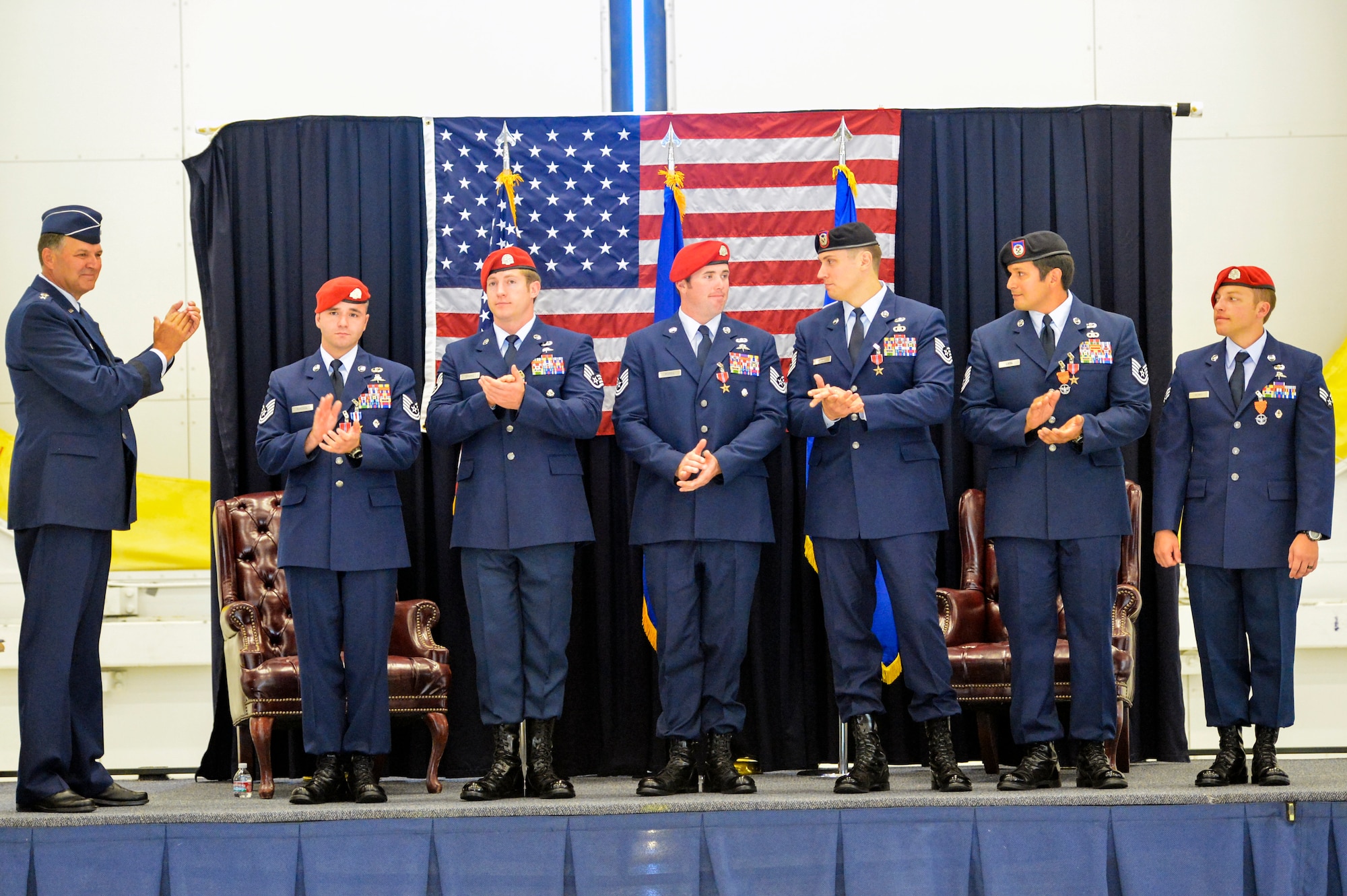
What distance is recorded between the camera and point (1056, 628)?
167 inches

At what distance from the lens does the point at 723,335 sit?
14.5 ft

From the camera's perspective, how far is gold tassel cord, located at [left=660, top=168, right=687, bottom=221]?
5.20 m

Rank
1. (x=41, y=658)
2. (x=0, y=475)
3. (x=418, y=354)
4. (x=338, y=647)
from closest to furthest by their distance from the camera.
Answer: (x=41, y=658) → (x=338, y=647) → (x=418, y=354) → (x=0, y=475)

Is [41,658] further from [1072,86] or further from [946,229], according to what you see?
[1072,86]

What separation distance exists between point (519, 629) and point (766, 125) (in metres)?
2.29

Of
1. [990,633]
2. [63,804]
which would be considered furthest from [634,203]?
[63,804]

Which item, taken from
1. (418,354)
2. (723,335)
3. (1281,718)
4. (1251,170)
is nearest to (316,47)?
(418,354)

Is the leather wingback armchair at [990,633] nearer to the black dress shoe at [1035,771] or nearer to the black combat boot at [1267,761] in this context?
the black dress shoe at [1035,771]

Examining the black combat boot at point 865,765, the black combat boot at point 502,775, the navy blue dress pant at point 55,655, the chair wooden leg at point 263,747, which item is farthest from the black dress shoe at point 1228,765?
the navy blue dress pant at point 55,655

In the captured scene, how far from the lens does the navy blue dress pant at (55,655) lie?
404cm

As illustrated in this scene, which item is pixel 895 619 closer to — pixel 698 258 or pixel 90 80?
pixel 698 258

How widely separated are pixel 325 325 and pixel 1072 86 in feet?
13.2

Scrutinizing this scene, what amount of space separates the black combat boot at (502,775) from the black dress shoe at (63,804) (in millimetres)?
1144

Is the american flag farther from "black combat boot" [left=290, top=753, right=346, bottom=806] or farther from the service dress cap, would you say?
"black combat boot" [left=290, top=753, right=346, bottom=806]
